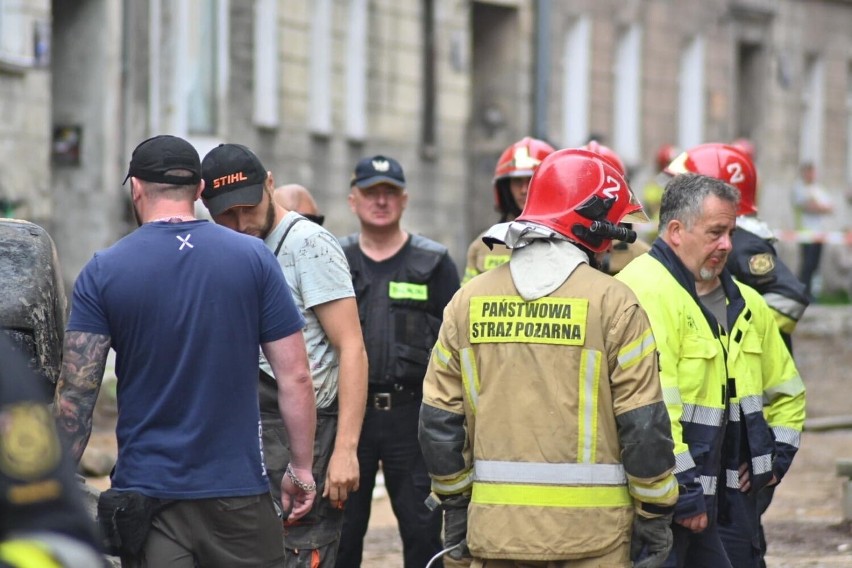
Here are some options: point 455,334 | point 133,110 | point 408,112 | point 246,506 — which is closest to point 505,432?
point 455,334

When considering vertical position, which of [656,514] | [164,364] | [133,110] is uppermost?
[133,110]

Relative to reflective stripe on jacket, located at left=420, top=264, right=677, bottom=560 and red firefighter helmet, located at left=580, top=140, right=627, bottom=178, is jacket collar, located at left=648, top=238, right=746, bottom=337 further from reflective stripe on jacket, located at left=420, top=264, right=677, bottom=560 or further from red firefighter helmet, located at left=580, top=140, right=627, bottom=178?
reflective stripe on jacket, located at left=420, top=264, right=677, bottom=560

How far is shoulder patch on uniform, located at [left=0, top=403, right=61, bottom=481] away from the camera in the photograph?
9.93 ft

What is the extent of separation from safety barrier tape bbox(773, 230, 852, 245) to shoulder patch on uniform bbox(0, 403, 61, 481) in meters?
24.0

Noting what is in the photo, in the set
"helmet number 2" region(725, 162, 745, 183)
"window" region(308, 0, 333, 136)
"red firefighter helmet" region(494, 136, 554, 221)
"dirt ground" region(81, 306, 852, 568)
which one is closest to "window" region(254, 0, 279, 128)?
"window" region(308, 0, 333, 136)

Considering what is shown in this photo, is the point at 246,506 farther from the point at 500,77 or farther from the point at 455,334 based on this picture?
the point at 500,77

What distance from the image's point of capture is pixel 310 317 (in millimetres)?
6199

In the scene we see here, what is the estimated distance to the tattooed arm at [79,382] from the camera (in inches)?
198

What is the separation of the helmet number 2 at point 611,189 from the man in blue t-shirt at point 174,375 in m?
1.01

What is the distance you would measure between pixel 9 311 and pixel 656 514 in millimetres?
1885

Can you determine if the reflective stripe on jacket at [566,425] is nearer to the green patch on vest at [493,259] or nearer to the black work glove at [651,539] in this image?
Answer: the black work glove at [651,539]

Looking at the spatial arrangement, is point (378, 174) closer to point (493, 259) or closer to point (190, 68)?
point (493, 259)

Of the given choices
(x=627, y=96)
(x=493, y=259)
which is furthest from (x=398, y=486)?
(x=627, y=96)

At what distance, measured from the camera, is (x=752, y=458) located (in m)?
6.25
